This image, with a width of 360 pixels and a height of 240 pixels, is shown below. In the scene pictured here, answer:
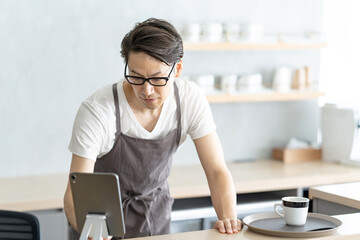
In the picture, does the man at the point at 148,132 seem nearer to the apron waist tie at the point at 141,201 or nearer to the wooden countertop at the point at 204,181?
the apron waist tie at the point at 141,201

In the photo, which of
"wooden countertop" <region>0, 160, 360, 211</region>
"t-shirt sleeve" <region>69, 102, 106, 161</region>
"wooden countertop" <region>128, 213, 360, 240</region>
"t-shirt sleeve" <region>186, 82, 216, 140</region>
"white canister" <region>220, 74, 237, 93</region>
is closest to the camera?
"wooden countertop" <region>128, 213, 360, 240</region>

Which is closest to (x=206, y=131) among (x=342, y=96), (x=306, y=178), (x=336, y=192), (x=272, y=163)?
(x=336, y=192)

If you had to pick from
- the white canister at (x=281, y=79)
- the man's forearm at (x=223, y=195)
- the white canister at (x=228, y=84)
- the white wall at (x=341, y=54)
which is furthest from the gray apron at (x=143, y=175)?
the white wall at (x=341, y=54)

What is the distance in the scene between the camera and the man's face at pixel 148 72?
2.16 metres

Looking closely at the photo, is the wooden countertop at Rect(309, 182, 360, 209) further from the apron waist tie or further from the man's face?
the man's face

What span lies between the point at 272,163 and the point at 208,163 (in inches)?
73.3

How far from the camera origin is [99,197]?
1820 mm

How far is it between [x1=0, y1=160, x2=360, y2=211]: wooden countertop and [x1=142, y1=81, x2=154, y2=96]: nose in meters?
1.29

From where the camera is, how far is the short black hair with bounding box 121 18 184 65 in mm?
2166

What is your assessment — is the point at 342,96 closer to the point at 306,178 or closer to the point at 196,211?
the point at 306,178

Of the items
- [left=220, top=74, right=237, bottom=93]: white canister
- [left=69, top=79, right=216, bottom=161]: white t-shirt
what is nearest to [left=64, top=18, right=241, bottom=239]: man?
[left=69, top=79, right=216, bottom=161]: white t-shirt

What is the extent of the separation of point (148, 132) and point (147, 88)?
1.51 feet

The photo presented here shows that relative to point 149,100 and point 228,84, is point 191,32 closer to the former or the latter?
point 228,84

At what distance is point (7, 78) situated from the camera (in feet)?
12.4
